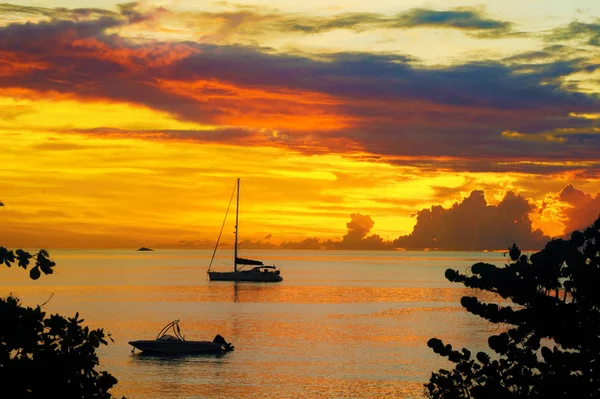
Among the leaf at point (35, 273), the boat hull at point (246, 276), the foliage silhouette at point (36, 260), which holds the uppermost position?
the foliage silhouette at point (36, 260)

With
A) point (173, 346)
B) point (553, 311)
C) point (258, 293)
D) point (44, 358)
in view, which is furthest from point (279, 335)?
point (44, 358)

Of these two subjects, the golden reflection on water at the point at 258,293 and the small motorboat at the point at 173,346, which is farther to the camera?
the golden reflection on water at the point at 258,293

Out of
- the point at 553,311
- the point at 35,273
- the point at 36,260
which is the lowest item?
the point at 553,311

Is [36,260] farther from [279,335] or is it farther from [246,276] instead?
[246,276]

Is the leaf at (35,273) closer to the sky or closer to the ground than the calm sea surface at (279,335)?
closer to the sky

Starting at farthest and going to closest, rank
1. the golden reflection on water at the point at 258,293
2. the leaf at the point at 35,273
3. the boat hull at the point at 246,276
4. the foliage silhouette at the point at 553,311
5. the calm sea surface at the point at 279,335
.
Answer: the boat hull at the point at 246,276 < the golden reflection on water at the point at 258,293 < the calm sea surface at the point at 279,335 < the foliage silhouette at the point at 553,311 < the leaf at the point at 35,273

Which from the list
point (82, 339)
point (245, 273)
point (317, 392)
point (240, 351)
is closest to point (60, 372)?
point (82, 339)

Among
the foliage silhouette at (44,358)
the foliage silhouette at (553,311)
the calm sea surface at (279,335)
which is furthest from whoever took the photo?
the calm sea surface at (279,335)

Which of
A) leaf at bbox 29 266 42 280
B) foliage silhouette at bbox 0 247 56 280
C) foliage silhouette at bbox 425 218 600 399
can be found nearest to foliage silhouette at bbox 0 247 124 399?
foliage silhouette at bbox 0 247 56 280

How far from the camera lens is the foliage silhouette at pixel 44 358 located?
1274 cm

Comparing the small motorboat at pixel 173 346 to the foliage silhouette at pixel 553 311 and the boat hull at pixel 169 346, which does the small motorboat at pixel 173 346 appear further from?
the foliage silhouette at pixel 553 311

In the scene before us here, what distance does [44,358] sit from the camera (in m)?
13.0

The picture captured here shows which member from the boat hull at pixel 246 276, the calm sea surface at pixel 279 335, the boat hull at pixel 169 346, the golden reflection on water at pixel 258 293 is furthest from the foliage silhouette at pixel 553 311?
the boat hull at pixel 246 276

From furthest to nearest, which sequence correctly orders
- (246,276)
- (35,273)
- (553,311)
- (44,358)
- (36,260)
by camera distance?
(246,276) → (553,311) → (44,358) → (36,260) → (35,273)
